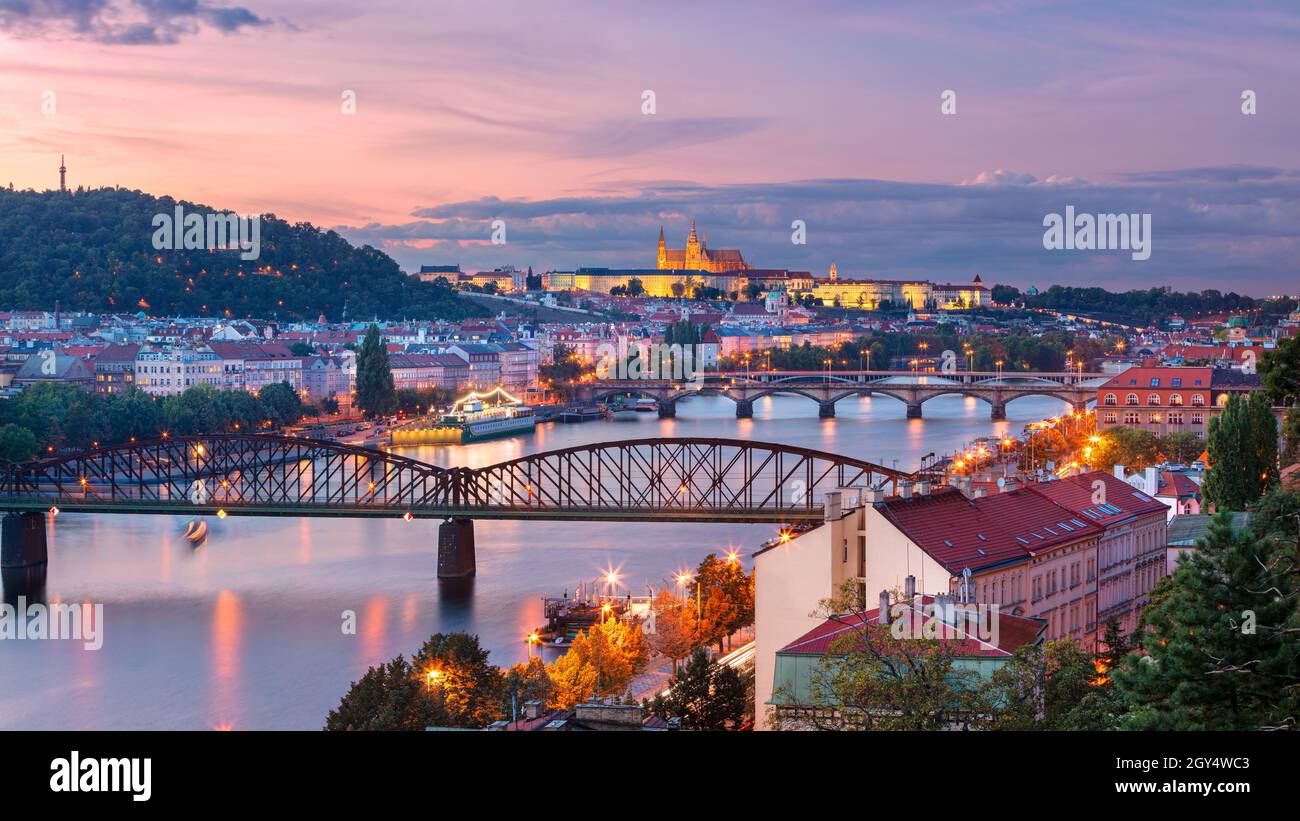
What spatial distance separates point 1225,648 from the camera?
10.7 feet

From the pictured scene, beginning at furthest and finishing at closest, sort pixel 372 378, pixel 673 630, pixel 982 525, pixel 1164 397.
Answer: pixel 372 378 < pixel 1164 397 < pixel 673 630 < pixel 982 525

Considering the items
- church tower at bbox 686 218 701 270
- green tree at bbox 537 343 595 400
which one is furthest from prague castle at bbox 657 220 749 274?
green tree at bbox 537 343 595 400

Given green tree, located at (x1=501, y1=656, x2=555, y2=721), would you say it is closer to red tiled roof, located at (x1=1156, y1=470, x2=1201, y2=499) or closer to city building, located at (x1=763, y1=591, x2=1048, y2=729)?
city building, located at (x1=763, y1=591, x2=1048, y2=729)

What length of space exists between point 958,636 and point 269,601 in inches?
333

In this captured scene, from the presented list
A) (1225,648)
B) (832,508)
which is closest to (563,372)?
(832,508)

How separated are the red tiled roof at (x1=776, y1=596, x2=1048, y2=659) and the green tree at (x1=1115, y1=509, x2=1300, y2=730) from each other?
1033mm

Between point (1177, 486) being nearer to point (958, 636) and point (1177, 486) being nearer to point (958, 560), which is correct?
point (958, 560)

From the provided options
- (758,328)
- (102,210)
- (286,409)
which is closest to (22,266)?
(102,210)

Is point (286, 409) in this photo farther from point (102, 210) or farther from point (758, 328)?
point (758, 328)

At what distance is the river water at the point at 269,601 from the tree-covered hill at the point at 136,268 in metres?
28.1

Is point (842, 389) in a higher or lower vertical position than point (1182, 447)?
higher

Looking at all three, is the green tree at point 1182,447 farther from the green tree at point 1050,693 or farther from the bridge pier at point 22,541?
the green tree at point 1050,693

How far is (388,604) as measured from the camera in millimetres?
12469

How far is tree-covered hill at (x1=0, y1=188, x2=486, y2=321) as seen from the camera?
45.4 m
